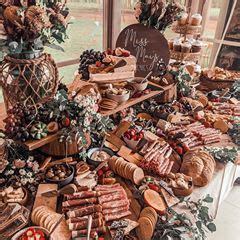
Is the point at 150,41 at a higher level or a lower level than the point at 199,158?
higher

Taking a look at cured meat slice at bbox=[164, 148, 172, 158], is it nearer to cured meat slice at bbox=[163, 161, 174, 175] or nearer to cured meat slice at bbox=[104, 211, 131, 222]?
cured meat slice at bbox=[163, 161, 174, 175]

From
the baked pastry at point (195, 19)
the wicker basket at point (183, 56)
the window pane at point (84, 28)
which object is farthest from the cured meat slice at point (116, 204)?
the baked pastry at point (195, 19)

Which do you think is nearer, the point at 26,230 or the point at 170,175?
the point at 26,230

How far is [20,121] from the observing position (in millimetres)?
1230

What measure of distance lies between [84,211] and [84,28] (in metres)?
2.00

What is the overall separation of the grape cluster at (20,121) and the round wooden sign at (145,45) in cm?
98

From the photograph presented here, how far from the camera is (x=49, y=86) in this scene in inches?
46.0

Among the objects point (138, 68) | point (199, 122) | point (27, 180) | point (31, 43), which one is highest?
point (31, 43)

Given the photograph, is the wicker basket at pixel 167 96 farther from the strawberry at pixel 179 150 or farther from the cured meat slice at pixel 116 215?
the cured meat slice at pixel 116 215

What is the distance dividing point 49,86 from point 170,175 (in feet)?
2.51

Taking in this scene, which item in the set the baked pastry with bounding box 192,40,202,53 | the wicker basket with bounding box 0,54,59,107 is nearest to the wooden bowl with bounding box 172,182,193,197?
the wicker basket with bounding box 0,54,59,107

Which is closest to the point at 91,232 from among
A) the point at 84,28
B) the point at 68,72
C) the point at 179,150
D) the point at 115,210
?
the point at 115,210

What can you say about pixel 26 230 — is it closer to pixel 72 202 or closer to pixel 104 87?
pixel 72 202

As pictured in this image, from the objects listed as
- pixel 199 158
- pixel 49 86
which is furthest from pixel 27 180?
pixel 199 158
